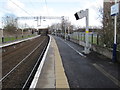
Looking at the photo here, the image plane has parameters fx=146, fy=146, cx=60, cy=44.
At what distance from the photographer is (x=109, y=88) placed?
4801 millimetres

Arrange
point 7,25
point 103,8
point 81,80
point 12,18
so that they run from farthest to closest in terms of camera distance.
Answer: point 12,18, point 7,25, point 103,8, point 81,80

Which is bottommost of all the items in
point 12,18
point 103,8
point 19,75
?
point 19,75

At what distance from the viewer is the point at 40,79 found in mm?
5668

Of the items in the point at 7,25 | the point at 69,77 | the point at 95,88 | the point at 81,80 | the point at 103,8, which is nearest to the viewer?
the point at 95,88

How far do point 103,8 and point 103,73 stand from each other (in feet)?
27.4

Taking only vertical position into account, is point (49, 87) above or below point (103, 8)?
below

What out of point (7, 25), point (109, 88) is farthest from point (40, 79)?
point (7, 25)

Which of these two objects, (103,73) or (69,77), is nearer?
(69,77)

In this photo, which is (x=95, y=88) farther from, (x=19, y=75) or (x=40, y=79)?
(x=19, y=75)

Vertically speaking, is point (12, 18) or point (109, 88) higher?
point (12, 18)

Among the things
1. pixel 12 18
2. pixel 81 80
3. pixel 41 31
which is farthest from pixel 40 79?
pixel 41 31

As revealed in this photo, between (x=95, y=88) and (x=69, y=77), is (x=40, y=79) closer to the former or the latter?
(x=69, y=77)

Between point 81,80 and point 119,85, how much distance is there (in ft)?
4.41

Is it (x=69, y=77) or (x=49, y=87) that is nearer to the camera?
(x=49, y=87)
